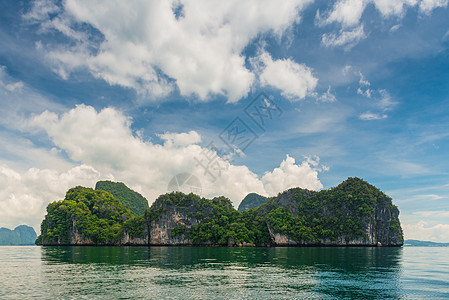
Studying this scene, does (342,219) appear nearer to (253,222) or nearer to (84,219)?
(253,222)

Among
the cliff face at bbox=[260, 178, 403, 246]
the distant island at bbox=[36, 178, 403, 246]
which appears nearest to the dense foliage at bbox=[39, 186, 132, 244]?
the distant island at bbox=[36, 178, 403, 246]

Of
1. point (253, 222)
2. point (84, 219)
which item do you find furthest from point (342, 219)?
Answer: point (84, 219)

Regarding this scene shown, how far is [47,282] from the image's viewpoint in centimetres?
3036

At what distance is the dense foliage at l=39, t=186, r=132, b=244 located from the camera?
138m

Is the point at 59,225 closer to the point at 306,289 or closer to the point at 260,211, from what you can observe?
the point at 260,211

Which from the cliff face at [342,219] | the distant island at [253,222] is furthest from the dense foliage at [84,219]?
the cliff face at [342,219]

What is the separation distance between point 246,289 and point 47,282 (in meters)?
20.0

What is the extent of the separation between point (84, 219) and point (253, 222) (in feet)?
255

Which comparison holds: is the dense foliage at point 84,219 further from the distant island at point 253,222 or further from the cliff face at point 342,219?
the cliff face at point 342,219

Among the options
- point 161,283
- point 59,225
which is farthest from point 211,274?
point 59,225

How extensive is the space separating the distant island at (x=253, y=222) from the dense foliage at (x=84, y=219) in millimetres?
435

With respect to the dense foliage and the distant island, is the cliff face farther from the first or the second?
the dense foliage

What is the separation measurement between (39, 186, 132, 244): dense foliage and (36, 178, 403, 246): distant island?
17.1 inches

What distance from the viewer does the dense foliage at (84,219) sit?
137500 mm
